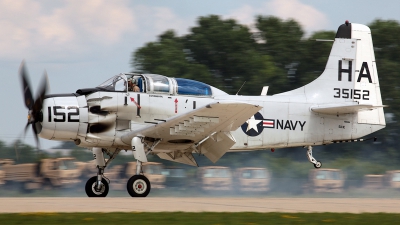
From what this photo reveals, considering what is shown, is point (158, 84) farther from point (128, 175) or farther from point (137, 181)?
point (128, 175)

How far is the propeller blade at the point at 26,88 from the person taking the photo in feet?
50.3

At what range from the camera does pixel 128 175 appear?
80.0ft

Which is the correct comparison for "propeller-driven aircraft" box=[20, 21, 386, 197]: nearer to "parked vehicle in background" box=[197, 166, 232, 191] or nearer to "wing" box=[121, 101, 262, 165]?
"wing" box=[121, 101, 262, 165]

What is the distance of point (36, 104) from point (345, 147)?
20.5 metres

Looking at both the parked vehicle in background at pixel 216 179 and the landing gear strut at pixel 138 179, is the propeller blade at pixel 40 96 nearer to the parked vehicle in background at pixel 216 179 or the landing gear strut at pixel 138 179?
the landing gear strut at pixel 138 179

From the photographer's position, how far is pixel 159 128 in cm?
1550

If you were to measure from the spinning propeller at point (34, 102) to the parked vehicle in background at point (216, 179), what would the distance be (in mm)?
9179

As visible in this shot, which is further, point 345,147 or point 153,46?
point 153,46

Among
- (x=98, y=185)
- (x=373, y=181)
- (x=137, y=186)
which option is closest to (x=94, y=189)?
(x=98, y=185)

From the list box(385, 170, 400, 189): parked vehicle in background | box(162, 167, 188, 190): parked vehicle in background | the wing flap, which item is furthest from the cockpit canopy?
box(385, 170, 400, 189): parked vehicle in background

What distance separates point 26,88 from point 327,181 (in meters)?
12.2
